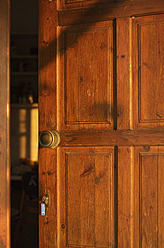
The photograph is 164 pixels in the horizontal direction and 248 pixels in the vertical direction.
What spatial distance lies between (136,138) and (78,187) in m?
0.51

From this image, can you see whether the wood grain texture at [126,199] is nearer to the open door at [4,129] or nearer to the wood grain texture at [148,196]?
the wood grain texture at [148,196]

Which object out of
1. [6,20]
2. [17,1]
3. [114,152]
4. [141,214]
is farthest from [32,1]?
[141,214]

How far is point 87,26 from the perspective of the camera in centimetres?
198

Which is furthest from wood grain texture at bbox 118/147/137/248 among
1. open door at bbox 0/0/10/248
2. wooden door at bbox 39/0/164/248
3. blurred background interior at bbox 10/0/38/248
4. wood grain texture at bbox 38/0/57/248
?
blurred background interior at bbox 10/0/38/248

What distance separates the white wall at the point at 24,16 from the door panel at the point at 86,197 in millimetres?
3590

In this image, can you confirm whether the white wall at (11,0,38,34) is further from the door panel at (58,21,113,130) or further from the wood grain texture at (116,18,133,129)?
the wood grain texture at (116,18,133,129)

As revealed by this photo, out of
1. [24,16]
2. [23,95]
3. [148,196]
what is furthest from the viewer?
[23,95]

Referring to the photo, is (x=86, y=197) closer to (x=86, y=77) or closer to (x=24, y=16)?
(x=86, y=77)

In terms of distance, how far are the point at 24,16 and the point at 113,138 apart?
13.6 ft

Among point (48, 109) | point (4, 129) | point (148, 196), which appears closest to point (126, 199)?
point (148, 196)

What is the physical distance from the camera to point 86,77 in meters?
1.98

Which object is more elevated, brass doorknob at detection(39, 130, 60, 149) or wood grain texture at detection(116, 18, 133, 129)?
wood grain texture at detection(116, 18, 133, 129)

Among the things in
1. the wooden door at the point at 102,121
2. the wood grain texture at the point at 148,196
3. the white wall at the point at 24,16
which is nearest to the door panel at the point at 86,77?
the wooden door at the point at 102,121

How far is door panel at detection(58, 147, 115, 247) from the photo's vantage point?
6.37 feet
